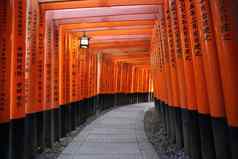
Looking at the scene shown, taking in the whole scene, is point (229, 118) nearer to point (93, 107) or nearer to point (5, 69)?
point (5, 69)

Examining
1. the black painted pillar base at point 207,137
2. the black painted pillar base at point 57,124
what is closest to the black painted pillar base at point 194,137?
the black painted pillar base at point 207,137

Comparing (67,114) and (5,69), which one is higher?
(5,69)

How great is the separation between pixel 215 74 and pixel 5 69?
119 inches

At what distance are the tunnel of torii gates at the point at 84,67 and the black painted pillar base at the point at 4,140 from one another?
0.05 feet

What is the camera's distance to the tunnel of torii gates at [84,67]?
346cm

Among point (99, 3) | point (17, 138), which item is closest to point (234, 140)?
point (17, 138)

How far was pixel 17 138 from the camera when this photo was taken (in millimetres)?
4785

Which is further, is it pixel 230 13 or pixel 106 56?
pixel 106 56

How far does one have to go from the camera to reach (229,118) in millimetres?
3180

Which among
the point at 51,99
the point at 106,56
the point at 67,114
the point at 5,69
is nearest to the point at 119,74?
the point at 106,56

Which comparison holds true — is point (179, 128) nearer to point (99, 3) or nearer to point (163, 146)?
point (163, 146)

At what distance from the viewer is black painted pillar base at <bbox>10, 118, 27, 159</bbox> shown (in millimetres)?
4672

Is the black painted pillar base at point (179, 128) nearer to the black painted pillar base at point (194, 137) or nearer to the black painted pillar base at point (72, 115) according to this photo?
the black painted pillar base at point (194, 137)

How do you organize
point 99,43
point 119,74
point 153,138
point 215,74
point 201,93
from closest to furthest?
point 215,74 < point 201,93 < point 153,138 < point 99,43 < point 119,74
